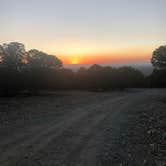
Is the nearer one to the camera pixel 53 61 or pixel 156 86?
pixel 53 61

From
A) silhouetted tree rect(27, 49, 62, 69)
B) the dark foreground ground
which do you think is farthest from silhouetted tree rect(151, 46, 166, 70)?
the dark foreground ground

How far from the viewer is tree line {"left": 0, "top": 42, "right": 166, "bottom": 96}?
27.9 meters

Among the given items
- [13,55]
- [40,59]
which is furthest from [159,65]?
[13,55]

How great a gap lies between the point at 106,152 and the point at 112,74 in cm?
3512

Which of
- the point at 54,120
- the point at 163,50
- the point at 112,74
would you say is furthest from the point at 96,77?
the point at 54,120

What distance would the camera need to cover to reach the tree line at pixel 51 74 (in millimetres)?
27859

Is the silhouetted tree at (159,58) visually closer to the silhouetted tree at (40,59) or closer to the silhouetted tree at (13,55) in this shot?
the silhouetted tree at (40,59)

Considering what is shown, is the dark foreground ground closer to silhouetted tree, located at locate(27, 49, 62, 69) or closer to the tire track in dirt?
the tire track in dirt

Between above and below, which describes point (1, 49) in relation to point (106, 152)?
above

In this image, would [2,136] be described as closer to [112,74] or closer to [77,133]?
[77,133]

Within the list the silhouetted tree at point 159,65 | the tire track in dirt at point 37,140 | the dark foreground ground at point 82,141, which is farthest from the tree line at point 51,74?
the tire track in dirt at point 37,140

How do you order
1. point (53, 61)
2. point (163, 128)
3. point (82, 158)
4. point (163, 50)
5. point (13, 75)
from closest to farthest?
point (82, 158) → point (163, 128) → point (13, 75) → point (53, 61) → point (163, 50)

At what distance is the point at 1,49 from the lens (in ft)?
114

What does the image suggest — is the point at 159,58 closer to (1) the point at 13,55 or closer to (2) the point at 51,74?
(2) the point at 51,74
